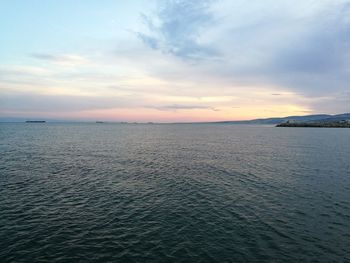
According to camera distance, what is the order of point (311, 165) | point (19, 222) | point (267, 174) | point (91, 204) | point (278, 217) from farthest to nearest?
point (311, 165) → point (267, 174) → point (91, 204) → point (278, 217) → point (19, 222)

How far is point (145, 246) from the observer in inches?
816

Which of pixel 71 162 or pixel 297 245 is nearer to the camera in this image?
pixel 297 245

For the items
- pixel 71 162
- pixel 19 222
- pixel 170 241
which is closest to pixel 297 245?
pixel 170 241

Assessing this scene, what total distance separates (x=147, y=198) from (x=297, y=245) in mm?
17159

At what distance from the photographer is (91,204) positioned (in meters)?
29.5

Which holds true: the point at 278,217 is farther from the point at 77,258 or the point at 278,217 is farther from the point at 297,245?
the point at 77,258

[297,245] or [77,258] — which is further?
[297,245]

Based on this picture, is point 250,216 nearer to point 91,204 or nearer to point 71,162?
point 91,204

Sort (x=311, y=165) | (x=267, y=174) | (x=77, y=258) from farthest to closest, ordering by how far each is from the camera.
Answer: (x=311, y=165) < (x=267, y=174) < (x=77, y=258)

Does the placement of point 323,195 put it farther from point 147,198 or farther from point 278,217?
point 147,198

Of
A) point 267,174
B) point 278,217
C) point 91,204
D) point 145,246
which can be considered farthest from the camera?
point 267,174

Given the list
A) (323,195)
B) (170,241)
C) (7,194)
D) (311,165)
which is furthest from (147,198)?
(311,165)

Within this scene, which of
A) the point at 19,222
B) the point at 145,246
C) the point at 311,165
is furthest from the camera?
the point at 311,165

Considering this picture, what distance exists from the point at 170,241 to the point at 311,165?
146 feet
